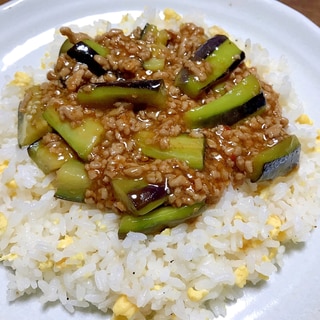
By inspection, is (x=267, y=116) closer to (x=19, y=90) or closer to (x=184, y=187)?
(x=184, y=187)

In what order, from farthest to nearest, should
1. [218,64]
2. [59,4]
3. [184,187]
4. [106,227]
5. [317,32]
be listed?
1. [59,4]
2. [317,32]
3. [218,64]
4. [106,227]
5. [184,187]

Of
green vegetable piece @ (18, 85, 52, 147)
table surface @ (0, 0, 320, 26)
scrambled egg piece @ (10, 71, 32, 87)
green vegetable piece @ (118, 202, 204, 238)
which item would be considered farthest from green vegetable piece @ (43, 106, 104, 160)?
table surface @ (0, 0, 320, 26)

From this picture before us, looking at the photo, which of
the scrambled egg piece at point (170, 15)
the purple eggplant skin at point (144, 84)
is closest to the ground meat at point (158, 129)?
the purple eggplant skin at point (144, 84)

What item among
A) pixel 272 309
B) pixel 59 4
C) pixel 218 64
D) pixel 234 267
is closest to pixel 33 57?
pixel 59 4

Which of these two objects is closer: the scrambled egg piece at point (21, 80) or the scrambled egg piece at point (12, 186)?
the scrambled egg piece at point (12, 186)

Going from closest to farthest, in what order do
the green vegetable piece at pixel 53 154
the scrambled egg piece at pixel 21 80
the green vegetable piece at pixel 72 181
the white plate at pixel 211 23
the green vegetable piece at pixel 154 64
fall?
the green vegetable piece at pixel 72 181 < the green vegetable piece at pixel 53 154 < the green vegetable piece at pixel 154 64 < the scrambled egg piece at pixel 21 80 < the white plate at pixel 211 23

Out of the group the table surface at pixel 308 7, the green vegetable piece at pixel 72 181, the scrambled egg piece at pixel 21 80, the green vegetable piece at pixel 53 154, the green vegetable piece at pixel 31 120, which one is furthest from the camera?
the table surface at pixel 308 7

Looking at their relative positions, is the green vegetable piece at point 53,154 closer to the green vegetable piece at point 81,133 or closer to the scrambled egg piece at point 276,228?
the green vegetable piece at point 81,133

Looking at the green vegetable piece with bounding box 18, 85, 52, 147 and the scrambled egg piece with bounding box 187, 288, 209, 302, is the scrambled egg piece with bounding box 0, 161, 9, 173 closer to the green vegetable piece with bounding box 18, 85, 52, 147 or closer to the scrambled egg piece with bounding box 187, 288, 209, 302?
the green vegetable piece with bounding box 18, 85, 52, 147
